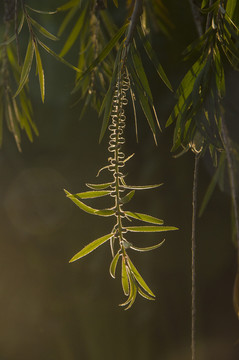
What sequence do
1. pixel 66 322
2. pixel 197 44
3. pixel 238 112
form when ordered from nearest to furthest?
pixel 197 44 < pixel 238 112 < pixel 66 322

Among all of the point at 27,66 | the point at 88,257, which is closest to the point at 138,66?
the point at 27,66

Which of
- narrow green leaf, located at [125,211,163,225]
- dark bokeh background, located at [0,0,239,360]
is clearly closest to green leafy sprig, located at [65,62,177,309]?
narrow green leaf, located at [125,211,163,225]

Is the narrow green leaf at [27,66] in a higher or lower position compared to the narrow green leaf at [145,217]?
higher

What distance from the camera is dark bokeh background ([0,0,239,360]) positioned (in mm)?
1067

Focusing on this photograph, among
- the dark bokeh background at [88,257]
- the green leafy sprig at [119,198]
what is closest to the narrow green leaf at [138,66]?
the green leafy sprig at [119,198]

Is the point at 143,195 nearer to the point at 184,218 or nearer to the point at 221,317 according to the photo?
the point at 184,218

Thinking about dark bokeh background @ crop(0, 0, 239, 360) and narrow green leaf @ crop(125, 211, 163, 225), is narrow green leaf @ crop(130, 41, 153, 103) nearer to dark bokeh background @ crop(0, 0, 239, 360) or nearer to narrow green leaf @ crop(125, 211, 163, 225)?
narrow green leaf @ crop(125, 211, 163, 225)

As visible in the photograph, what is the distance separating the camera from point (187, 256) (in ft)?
3.62

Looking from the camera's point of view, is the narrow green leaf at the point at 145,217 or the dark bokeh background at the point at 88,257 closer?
the narrow green leaf at the point at 145,217

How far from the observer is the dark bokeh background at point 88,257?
1067 mm

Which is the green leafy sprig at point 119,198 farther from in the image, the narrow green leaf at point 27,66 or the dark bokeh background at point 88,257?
the dark bokeh background at point 88,257

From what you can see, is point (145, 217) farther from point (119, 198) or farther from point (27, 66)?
point (27, 66)

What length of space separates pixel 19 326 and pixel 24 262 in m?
0.18

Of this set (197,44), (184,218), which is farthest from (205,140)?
(184,218)
